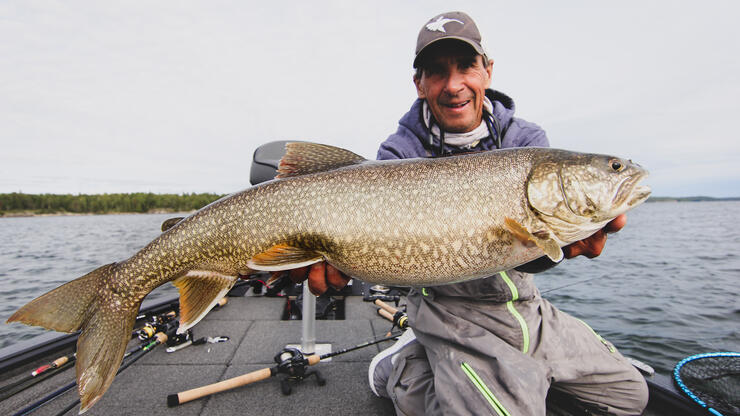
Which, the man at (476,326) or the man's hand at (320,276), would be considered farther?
the man's hand at (320,276)

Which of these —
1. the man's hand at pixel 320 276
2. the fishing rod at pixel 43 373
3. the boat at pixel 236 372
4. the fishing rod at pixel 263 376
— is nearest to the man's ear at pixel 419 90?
the boat at pixel 236 372

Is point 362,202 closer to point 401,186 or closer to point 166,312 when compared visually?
point 401,186

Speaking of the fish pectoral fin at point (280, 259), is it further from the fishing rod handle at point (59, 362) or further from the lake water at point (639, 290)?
the lake water at point (639, 290)

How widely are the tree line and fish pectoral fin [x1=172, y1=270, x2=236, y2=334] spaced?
54.9m

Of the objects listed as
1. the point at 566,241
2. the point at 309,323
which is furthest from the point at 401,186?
the point at 309,323

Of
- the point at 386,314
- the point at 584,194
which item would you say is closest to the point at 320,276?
the point at 584,194

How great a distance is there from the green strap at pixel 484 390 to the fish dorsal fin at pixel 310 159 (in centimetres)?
149

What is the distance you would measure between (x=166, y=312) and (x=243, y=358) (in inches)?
73.2

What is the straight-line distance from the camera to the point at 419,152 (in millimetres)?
3078

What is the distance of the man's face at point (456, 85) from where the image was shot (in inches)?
114

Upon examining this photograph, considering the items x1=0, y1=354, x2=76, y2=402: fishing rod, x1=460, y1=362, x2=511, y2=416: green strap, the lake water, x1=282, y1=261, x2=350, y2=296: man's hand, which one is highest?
x1=282, y1=261, x2=350, y2=296: man's hand

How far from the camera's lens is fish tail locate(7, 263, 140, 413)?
6.66 ft

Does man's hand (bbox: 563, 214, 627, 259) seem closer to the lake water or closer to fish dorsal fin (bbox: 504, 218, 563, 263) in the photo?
fish dorsal fin (bbox: 504, 218, 563, 263)

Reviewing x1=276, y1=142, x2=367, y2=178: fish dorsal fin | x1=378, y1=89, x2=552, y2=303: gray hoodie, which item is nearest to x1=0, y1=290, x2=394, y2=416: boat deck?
x1=378, y1=89, x2=552, y2=303: gray hoodie
